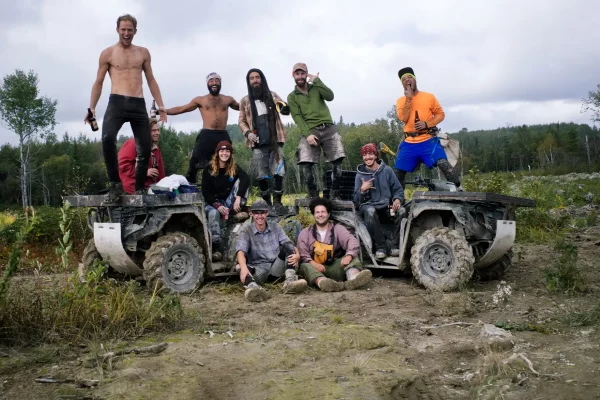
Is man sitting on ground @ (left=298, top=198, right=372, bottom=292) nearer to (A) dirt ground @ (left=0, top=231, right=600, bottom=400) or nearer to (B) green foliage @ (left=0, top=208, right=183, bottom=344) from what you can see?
(A) dirt ground @ (left=0, top=231, right=600, bottom=400)

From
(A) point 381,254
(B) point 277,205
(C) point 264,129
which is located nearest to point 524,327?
(A) point 381,254

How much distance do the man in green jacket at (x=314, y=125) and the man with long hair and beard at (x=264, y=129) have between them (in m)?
0.26

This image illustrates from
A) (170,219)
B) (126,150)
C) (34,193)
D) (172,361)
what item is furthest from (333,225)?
(34,193)

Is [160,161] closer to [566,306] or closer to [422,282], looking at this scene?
[422,282]

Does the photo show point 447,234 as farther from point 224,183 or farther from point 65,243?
point 65,243

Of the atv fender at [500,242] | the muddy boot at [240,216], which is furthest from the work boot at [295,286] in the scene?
the atv fender at [500,242]

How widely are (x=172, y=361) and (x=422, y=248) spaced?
148 inches

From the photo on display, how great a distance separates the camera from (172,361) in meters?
4.47

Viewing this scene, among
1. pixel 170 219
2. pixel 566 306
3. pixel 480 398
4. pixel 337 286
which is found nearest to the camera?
pixel 480 398

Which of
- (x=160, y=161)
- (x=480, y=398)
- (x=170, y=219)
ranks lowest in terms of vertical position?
(x=480, y=398)

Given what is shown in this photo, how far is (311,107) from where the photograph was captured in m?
8.82

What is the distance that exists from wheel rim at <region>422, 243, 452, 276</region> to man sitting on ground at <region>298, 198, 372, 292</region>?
78 cm

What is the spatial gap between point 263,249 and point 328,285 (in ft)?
3.56

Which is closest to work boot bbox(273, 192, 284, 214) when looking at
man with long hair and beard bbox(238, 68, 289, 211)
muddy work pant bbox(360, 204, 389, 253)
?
man with long hair and beard bbox(238, 68, 289, 211)
